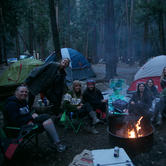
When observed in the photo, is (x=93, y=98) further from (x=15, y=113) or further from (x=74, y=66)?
(x=74, y=66)

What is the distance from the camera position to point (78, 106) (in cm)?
358

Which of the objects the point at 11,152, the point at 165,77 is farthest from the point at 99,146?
the point at 165,77

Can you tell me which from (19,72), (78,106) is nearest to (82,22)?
(19,72)

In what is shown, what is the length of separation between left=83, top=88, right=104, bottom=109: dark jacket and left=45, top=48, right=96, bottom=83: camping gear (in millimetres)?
5317

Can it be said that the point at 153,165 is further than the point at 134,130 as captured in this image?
No

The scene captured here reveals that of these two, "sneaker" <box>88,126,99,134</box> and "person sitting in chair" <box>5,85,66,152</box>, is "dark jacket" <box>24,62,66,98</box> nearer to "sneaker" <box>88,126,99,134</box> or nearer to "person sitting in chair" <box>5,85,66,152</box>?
"person sitting in chair" <box>5,85,66,152</box>

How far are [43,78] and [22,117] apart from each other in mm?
1224

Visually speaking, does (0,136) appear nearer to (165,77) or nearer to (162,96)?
(162,96)

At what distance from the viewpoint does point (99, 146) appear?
308 cm

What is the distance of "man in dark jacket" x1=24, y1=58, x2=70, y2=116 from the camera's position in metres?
3.58

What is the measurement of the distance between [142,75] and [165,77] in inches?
75.3

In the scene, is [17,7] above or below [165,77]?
above

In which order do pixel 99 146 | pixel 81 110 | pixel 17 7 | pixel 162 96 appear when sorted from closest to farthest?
pixel 99 146 → pixel 81 110 → pixel 162 96 → pixel 17 7

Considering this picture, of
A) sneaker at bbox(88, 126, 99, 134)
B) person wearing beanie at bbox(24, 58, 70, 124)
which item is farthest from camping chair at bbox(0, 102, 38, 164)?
sneaker at bbox(88, 126, 99, 134)
